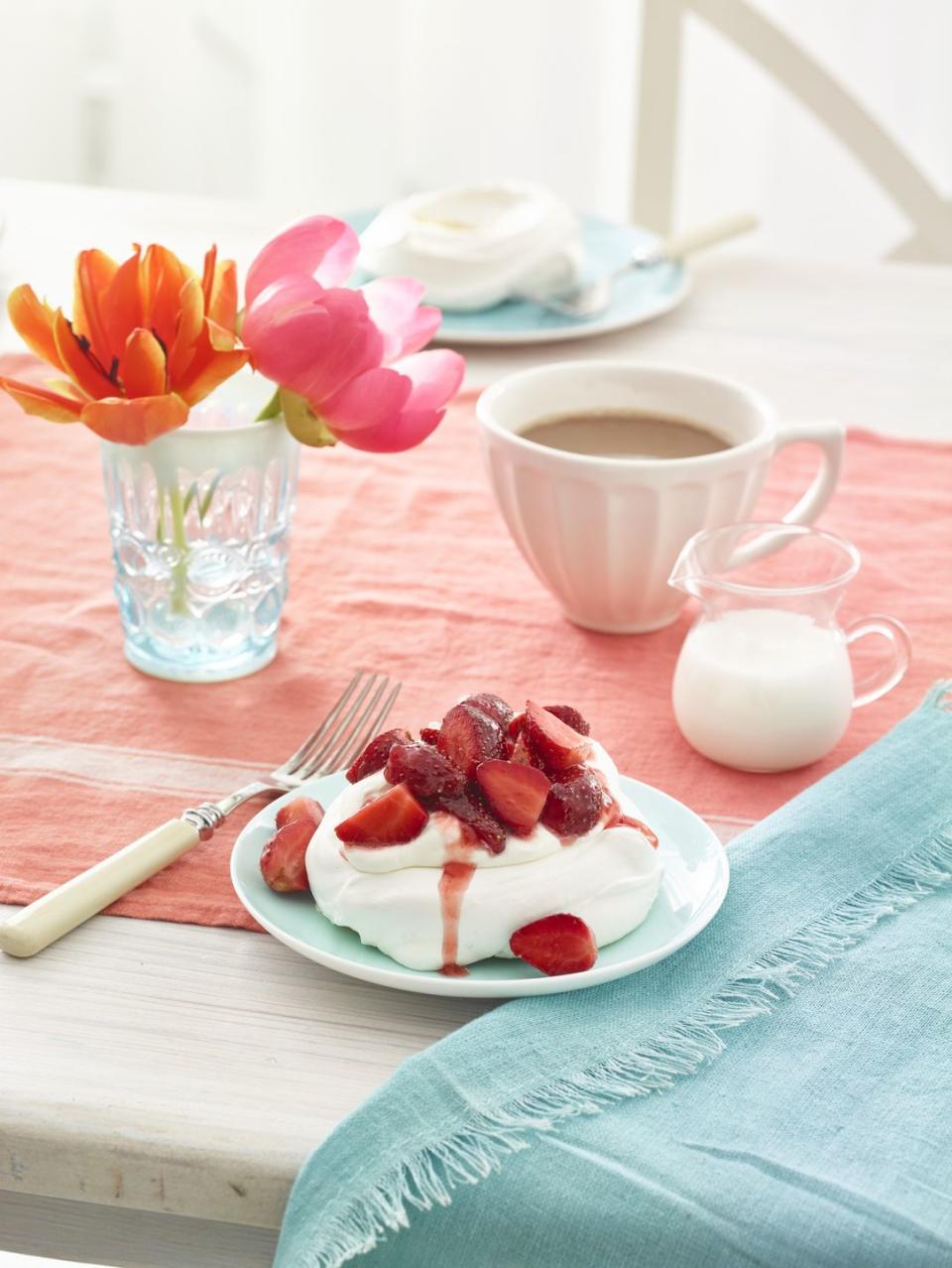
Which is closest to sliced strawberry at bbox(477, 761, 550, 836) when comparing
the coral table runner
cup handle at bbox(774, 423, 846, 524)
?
the coral table runner

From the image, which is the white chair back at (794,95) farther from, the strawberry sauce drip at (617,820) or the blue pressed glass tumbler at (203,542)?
the strawberry sauce drip at (617,820)

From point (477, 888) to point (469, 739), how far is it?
0.06 metres

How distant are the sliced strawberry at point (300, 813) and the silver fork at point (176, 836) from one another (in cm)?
6

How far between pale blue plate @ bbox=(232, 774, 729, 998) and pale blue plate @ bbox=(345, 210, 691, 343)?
2.46ft

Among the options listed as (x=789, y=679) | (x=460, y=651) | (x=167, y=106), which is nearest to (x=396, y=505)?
(x=460, y=651)

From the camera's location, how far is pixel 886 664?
92cm

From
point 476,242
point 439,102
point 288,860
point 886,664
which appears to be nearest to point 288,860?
point 288,860

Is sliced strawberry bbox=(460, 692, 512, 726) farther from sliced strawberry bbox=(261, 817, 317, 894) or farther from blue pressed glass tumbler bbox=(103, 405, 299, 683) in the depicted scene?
blue pressed glass tumbler bbox=(103, 405, 299, 683)

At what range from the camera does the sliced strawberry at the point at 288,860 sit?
67 cm

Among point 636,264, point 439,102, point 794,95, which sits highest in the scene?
point 794,95

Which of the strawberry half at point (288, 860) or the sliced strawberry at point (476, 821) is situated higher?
the sliced strawberry at point (476, 821)

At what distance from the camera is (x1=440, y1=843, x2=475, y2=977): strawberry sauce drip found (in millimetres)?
621

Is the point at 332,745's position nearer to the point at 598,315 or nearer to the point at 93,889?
the point at 93,889

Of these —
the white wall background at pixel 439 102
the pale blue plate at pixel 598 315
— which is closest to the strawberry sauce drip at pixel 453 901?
the pale blue plate at pixel 598 315
